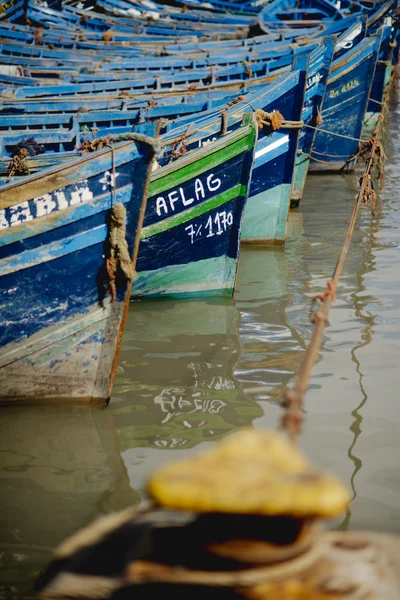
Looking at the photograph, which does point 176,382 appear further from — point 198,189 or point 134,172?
point 198,189

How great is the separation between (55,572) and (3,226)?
10.3 feet

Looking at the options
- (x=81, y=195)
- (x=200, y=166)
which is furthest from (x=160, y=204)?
(x=81, y=195)

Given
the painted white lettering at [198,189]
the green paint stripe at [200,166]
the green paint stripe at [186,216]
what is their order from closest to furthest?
the green paint stripe at [200,166], the painted white lettering at [198,189], the green paint stripe at [186,216]

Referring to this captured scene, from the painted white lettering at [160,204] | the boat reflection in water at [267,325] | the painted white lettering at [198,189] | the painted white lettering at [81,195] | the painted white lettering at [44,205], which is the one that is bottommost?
the boat reflection in water at [267,325]

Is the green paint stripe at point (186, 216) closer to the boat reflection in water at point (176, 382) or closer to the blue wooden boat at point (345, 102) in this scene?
the boat reflection in water at point (176, 382)

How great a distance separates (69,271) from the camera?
492cm

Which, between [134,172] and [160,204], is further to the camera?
[160,204]

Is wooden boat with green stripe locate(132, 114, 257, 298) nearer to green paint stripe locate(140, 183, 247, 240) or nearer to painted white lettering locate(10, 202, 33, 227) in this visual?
green paint stripe locate(140, 183, 247, 240)

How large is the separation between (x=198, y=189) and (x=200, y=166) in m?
Answer: 0.25

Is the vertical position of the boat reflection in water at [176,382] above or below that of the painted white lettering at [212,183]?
below

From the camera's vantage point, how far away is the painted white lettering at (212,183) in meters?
6.96

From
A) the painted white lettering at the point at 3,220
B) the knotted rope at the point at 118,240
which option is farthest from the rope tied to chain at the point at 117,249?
the painted white lettering at the point at 3,220

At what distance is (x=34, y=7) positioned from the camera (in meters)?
20.0

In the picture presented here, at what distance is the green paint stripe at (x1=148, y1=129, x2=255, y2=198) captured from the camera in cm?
681
